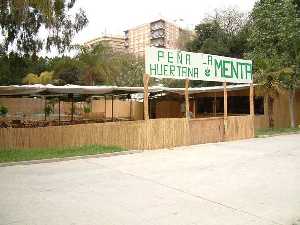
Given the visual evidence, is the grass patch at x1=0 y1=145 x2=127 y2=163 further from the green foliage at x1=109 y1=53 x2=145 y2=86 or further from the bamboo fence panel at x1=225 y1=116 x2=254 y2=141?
the green foliage at x1=109 y1=53 x2=145 y2=86

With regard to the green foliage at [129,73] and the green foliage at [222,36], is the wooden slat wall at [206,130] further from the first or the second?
the green foliage at [129,73]

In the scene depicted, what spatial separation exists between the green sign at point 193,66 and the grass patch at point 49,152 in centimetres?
334

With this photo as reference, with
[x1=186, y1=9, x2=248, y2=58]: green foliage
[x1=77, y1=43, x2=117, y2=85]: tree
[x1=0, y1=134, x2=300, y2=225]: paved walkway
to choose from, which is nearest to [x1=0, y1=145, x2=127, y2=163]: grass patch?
[x1=0, y1=134, x2=300, y2=225]: paved walkway

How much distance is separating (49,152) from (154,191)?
5794mm

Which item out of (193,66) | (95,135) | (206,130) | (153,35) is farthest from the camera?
(153,35)

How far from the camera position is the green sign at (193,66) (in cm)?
1462

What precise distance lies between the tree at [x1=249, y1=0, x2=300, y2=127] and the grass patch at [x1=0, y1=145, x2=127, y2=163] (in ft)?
46.1

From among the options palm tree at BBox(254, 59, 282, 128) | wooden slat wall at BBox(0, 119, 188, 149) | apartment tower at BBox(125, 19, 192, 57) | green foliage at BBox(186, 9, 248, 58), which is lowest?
wooden slat wall at BBox(0, 119, 188, 149)

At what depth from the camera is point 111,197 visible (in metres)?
7.04

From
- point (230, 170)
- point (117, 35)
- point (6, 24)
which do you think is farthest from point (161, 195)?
point (117, 35)

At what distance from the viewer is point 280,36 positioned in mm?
25047

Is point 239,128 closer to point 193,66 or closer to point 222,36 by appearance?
point 193,66

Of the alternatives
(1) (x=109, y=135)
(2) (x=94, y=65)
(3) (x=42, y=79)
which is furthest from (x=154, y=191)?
(3) (x=42, y=79)

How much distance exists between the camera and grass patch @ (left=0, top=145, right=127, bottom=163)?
1127 centimetres
